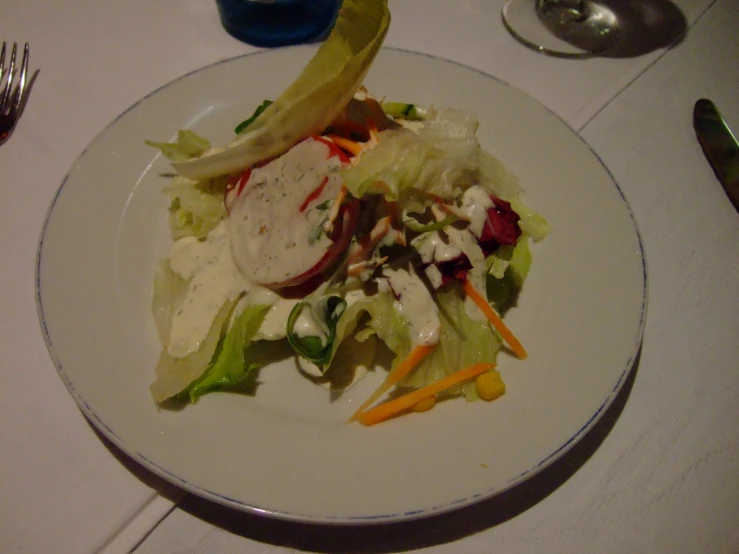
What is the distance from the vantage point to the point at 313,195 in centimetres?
164

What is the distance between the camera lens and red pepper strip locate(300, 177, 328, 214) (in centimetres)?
162

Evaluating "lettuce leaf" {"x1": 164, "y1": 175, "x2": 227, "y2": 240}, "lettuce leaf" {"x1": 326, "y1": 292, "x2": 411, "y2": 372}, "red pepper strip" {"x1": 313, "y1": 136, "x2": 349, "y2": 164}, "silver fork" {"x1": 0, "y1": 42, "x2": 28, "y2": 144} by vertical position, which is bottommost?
"silver fork" {"x1": 0, "y1": 42, "x2": 28, "y2": 144}

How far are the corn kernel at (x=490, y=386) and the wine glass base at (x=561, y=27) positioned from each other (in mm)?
1772

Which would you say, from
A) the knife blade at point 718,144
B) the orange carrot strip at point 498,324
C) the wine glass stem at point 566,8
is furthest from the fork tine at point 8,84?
the knife blade at point 718,144

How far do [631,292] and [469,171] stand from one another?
0.58 m

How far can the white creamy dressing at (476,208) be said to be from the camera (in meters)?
1.68

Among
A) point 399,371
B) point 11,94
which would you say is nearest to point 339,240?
point 399,371

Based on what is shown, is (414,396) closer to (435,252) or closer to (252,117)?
(435,252)

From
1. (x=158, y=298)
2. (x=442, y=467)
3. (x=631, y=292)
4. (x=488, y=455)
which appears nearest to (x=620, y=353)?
(x=631, y=292)

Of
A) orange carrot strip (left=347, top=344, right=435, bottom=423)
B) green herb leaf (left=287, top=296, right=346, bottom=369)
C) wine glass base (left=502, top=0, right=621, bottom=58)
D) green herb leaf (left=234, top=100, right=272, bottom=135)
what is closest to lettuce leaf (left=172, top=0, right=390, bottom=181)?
green herb leaf (left=234, top=100, right=272, bottom=135)

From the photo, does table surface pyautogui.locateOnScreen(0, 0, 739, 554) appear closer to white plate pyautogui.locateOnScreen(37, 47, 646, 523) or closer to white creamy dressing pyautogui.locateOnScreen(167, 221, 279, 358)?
white plate pyautogui.locateOnScreen(37, 47, 646, 523)

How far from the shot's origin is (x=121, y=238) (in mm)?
1694

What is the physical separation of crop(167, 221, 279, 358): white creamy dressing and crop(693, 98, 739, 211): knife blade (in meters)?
1.76

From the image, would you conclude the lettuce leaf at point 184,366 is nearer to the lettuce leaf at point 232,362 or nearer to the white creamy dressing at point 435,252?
the lettuce leaf at point 232,362
